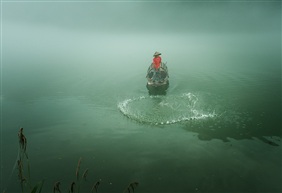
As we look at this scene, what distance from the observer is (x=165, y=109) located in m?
17.8

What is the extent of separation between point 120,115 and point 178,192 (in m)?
8.60

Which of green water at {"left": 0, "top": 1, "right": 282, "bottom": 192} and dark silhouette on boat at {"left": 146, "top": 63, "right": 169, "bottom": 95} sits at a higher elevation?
dark silhouette on boat at {"left": 146, "top": 63, "right": 169, "bottom": 95}

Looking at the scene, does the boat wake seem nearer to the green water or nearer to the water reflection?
the green water

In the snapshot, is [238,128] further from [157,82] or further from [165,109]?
[157,82]

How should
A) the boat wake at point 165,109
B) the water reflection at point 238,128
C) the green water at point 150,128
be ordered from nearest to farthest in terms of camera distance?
1. the green water at point 150,128
2. the water reflection at point 238,128
3. the boat wake at point 165,109

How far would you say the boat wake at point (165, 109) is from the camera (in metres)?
16.1

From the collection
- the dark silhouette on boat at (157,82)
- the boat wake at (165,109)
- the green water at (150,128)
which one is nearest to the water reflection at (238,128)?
the green water at (150,128)

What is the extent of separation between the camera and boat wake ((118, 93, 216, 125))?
635 inches

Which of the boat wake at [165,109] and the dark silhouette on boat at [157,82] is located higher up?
the dark silhouette on boat at [157,82]

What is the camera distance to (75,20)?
199 meters

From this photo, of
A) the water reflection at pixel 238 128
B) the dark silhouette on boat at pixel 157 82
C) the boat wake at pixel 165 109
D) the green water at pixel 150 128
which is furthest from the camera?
the dark silhouette on boat at pixel 157 82

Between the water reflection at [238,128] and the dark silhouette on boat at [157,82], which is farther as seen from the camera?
the dark silhouette on boat at [157,82]

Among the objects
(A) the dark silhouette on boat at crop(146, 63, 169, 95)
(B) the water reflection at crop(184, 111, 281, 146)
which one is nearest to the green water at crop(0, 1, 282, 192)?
(B) the water reflection at crop(184, 111, 281, 146)

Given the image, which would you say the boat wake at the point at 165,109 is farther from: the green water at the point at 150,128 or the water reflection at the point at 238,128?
the water reflection at the point at 238,128
